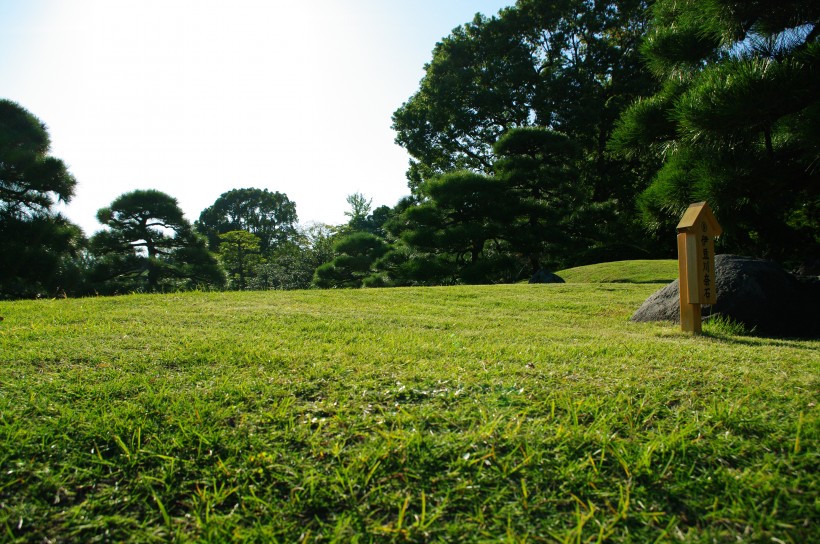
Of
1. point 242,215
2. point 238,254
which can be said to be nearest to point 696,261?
point 238,254

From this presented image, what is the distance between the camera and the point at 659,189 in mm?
5273

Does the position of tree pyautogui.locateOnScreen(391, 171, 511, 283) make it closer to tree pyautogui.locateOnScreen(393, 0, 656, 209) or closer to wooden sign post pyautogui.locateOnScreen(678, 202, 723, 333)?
tree pyautogui.locateOnScreen(393, 0, 656, 209)

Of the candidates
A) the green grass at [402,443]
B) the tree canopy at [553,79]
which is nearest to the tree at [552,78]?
the tree canopy at [553,79]

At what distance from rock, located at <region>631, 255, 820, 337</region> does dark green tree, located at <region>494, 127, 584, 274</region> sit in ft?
27.1

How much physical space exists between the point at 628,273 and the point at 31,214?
15.5 m

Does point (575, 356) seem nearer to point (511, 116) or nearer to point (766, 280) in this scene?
point (766, 280)

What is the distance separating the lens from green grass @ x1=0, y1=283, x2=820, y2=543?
1.36 m

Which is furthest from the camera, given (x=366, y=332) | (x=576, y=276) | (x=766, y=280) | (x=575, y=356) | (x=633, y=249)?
(x=633, y=249)

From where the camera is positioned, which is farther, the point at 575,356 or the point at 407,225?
the point at 407,225

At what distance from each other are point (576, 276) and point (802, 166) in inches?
280

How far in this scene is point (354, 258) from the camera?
1675cm

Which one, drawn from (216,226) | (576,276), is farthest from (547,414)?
(216,226)

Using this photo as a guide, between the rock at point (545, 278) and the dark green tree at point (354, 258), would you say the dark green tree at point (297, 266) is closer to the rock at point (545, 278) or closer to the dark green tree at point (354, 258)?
the dark green tree at point (354, 258)

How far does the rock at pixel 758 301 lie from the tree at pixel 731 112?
65cm
